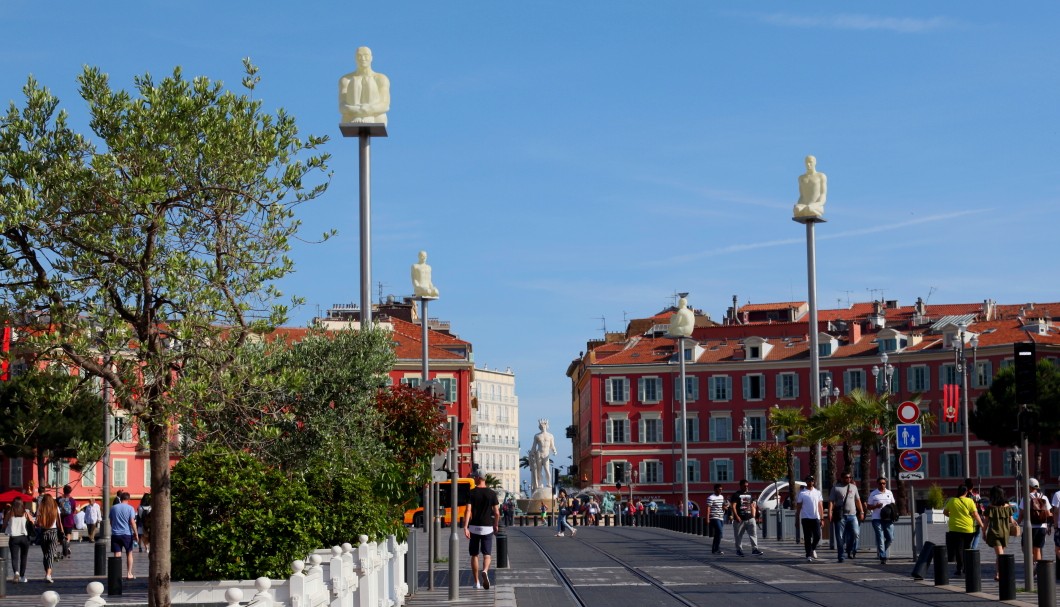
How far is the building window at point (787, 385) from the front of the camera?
100688mm

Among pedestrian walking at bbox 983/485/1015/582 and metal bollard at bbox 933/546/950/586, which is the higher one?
pedestrian walking at bbox 983/485/1015/582

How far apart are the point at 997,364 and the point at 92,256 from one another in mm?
84985

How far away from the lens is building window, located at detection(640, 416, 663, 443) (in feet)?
342

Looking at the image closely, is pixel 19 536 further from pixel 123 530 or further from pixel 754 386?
pixel 754 386

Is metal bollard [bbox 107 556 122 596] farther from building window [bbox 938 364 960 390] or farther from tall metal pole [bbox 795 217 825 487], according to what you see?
building window [bbox 938 364 960 390]

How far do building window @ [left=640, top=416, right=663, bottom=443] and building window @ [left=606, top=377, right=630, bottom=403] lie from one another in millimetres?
1842

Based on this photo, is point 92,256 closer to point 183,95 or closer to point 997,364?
point 183,95

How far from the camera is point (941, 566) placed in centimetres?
2270

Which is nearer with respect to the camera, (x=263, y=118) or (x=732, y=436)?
(x=263, y=118)

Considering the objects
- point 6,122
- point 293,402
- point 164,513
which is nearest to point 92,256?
point 6,122

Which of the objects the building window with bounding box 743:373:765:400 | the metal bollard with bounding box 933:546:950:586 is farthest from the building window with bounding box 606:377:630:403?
the metal bollard with bounding box 933:546:950:586

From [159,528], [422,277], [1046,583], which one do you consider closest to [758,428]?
[422,277]

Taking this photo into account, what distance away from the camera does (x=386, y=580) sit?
717 inches

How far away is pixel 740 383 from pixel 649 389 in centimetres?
628
